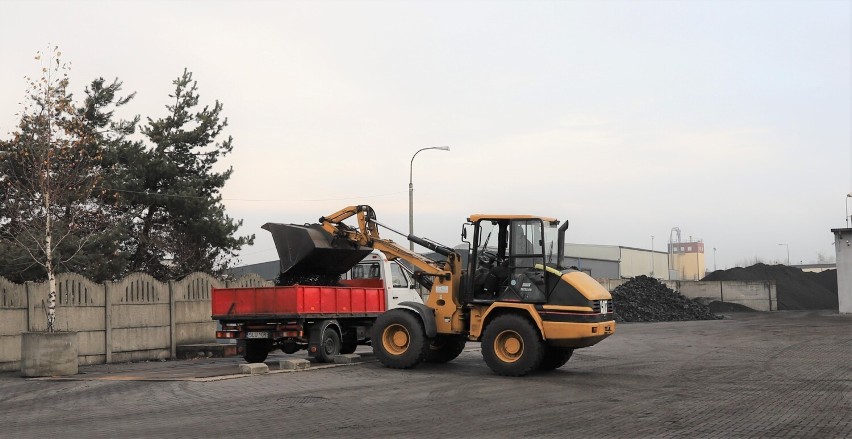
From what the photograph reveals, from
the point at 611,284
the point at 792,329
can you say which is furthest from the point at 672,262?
the point at 792,329

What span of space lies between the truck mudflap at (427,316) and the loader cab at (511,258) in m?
0.94

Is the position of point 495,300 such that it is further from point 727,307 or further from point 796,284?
point 796,284

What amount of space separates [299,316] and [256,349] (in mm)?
1837

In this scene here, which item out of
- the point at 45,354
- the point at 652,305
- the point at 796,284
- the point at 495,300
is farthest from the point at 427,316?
the point at 796,284

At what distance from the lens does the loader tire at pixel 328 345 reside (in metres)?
19.4

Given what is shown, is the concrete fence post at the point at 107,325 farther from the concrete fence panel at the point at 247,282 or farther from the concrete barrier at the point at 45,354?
the concrete fence panel at the point at 247,282

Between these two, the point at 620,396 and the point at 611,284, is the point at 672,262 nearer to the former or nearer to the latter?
the point at 611,284

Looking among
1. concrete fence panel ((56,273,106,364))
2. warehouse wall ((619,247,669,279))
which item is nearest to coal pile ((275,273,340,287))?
concrete fence panel ((56,273,106,364))

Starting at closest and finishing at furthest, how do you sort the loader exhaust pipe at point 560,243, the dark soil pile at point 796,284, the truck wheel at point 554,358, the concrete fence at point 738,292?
the loader exhaust pipe at point 560,243, the truck wheel at point 554,358, the concrete fence at point 738,292, the dark soil pile at point 796,284

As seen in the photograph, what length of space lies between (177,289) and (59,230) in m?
4.54

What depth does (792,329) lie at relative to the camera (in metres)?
33.2

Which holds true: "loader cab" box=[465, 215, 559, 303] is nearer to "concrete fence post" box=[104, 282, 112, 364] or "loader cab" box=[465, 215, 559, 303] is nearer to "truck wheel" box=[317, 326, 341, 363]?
"truck wheel" box=[317, 326, 341, 363]

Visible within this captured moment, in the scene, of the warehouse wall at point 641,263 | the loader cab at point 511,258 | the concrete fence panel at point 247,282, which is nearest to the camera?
the loader cab at point 511,258

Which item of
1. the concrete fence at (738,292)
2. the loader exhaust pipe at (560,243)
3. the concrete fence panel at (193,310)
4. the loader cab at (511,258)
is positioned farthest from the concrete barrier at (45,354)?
the concrete fence at (738,292)
